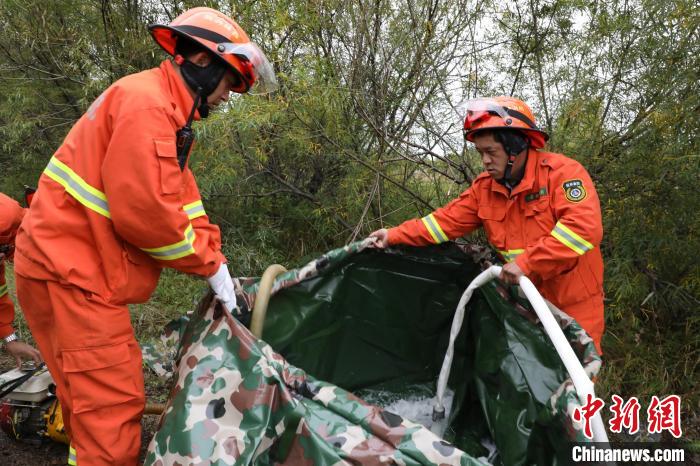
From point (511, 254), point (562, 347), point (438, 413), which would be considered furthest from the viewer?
point (438, 413)

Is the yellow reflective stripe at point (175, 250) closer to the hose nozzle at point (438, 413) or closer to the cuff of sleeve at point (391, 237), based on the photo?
the cuff of sleeve at point (391, 237)

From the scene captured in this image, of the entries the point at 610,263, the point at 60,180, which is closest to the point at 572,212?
the point at 610,263

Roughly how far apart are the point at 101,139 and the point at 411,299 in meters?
1.62

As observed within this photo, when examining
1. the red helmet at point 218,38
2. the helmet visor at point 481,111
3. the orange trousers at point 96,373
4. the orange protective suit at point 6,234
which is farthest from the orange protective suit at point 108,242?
the helmet visor at point 481,111

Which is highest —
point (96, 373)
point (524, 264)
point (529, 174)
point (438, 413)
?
point (529, 174)

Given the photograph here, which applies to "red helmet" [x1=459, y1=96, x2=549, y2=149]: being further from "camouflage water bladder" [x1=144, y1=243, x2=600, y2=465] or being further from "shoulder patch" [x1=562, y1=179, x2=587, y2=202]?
"camouflage water bladder" [x1=144, y1=243, x2=600, y2=465]

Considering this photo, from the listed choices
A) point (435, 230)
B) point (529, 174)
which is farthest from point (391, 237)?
point (529, 174)

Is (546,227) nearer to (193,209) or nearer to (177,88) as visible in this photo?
(193,209)

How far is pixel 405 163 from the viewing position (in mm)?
3910

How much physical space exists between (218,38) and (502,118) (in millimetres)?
1262

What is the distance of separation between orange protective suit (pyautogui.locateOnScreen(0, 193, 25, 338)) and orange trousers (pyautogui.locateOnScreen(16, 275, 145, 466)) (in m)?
0.71

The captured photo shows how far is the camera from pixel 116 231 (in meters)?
1.67

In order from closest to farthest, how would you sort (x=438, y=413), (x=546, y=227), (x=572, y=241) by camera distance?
1. (x=572, y=241)
2. (x=546, y=227)
3. (x=438, y=413)

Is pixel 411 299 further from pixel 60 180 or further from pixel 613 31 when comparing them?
pixel 613 31
